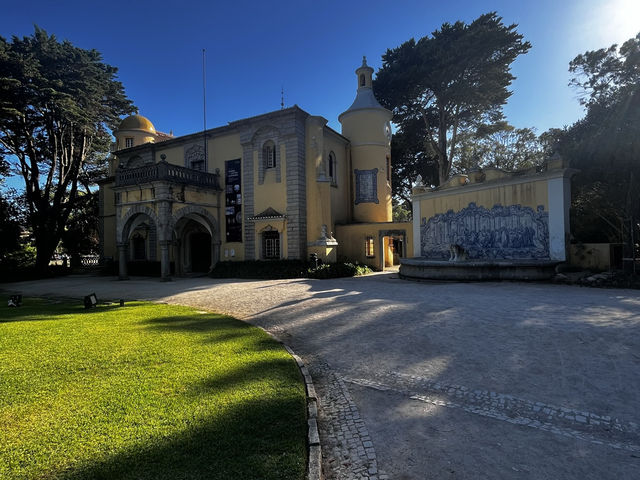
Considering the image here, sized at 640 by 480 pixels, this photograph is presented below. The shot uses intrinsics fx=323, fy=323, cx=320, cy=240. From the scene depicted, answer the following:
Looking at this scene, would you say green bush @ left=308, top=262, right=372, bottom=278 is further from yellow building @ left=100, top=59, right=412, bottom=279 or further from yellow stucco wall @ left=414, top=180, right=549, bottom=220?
yellow stucco wall @ left=414, top=180, right=549, bottom=220

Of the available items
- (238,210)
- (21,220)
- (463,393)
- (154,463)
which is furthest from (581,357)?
A: (21,220)

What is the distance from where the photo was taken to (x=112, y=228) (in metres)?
27.7

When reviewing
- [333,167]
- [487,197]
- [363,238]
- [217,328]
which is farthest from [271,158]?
[217,328]

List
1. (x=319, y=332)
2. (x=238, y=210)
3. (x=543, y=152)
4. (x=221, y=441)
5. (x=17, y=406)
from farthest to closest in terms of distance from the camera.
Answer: (x=543, y=152) → (x=238, y=210) → (x=319, y=332) → (x=17, y=406) → (x=221, y=441)

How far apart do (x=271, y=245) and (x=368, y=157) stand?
32.8 ft

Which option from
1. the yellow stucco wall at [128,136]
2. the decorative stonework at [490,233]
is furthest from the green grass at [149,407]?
the yellow stucco wall at [128,136]

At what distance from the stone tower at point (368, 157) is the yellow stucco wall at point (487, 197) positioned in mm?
6139

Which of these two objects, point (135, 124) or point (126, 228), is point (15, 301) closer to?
point (126, 228)

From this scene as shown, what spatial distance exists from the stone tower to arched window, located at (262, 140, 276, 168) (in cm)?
653

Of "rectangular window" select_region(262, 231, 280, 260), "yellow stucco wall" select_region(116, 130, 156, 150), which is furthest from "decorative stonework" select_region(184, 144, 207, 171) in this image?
"yellow stucco wall" select_region(116, 130, 156, 150)

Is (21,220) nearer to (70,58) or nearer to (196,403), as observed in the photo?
(70,58)

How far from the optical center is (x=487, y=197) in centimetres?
1536

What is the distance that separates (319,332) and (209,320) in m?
2.79

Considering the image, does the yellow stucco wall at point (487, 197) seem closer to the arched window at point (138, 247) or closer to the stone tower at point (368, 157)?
the stone tower at point (368, 157)
